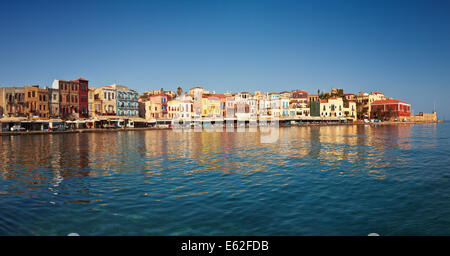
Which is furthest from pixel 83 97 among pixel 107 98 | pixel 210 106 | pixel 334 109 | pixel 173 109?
pixel 334 109

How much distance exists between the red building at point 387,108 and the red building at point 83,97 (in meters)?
113

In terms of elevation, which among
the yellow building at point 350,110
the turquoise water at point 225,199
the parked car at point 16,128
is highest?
the yellow building at point 350,110

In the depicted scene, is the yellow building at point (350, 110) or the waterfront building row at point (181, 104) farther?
the yellow building at point (350, 110)

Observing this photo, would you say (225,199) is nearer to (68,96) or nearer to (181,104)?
(68,96)

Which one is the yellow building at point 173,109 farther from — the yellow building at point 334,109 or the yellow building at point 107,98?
the yellow building at point 334,109

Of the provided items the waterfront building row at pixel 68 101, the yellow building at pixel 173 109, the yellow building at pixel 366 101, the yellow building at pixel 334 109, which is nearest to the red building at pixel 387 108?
the yellow building at pixel 366 101

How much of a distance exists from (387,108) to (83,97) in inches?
4711

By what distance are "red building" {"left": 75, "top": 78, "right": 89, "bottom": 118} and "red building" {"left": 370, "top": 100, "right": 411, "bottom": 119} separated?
11344 cm

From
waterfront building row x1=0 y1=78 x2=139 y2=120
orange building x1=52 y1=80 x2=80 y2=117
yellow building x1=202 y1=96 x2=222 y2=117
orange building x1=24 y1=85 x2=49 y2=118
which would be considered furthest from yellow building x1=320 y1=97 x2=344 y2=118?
orange building x1=24 y1=85 x2=49 y2=118

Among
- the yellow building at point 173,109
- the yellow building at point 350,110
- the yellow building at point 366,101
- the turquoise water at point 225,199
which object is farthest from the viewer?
the yellow building at point 366,101

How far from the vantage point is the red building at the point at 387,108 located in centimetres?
12938
